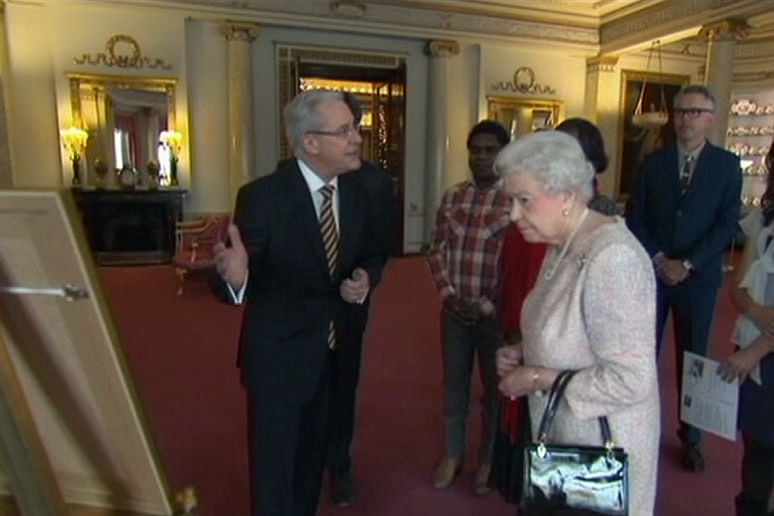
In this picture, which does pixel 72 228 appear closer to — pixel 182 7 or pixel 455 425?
pixel 455 425

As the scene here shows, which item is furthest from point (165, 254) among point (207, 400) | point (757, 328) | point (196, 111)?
point (757, 328)

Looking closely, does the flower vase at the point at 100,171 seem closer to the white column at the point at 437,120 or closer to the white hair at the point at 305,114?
the white column at the point at 437,120

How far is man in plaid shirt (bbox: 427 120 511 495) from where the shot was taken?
2322 mm

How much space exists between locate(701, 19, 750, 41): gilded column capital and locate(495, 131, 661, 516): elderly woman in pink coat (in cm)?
802

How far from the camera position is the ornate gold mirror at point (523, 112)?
9.63 m

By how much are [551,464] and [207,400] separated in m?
2.68

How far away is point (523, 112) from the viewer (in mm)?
9844

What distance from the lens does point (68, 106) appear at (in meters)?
7.77

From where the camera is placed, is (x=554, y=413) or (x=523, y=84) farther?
(x=523, y=84)

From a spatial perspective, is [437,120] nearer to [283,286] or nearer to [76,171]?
[76,171]

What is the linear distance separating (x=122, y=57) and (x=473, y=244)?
739 centimetres

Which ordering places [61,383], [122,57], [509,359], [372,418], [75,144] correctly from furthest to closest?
[122,57] < [75,144] < [372,418] < [509,359] < [61,383]

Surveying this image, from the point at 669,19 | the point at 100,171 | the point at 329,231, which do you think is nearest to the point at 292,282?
the point at 329,231

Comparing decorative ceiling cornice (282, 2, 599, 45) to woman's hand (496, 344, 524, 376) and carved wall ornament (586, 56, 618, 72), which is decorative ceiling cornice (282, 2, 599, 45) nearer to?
carved wall ornament (586, 56, 618, 72)
